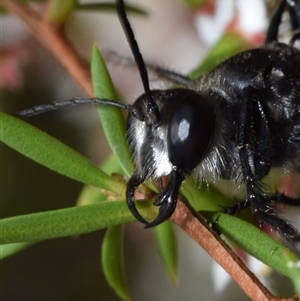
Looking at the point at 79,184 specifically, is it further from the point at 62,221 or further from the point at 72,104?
the point at 62,221

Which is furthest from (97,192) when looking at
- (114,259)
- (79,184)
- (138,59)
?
(79,184)

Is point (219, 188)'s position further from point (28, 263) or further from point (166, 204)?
point (28, 263)

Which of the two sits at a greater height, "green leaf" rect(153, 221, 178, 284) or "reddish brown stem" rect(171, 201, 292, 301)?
"green leaf" rect(153, 221, 178, 284)

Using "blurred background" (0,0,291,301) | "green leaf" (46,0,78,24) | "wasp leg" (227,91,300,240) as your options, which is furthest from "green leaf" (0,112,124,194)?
"blurred background" (0,0,291,301)

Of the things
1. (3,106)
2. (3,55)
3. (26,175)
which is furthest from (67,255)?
(3,55)

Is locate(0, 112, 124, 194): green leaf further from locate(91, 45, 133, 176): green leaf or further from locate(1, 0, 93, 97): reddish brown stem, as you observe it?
locate(1, 0, 93, 97): reddish brown stem
